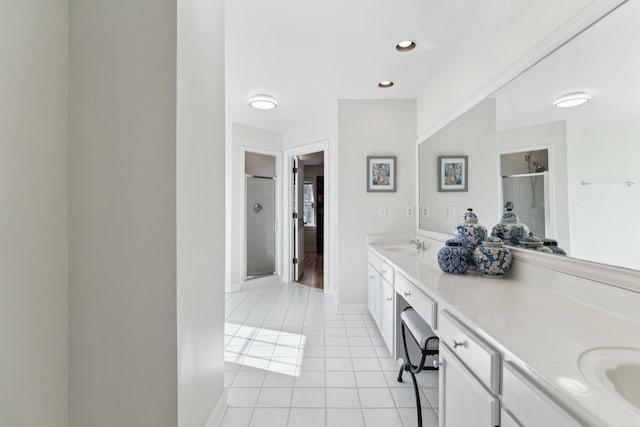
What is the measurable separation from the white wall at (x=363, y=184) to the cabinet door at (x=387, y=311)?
→ 78 centimetres

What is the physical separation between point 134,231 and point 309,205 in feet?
21.7

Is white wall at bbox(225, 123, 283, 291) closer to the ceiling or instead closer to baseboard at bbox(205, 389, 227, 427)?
the ceiling

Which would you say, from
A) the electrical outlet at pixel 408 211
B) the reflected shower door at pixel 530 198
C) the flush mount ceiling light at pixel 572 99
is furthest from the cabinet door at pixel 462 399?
the electrical outlet at pixel 408 211

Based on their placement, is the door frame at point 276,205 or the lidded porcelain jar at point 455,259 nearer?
the lidded porcelain jar at point 455,259

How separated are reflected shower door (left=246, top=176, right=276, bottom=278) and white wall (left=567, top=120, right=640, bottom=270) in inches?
149

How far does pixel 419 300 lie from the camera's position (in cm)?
142

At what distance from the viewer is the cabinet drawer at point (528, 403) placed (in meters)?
0.57

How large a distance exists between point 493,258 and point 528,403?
0.91 m

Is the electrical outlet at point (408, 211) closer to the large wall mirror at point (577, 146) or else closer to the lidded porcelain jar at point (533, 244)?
the large wall mirror at point (577, 146)

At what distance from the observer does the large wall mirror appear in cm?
91

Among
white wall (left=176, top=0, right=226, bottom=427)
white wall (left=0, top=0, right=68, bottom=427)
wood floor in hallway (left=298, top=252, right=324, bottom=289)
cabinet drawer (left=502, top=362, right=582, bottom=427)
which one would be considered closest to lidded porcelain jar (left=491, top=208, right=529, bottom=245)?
cabinet drawer (left=502, top=362, right=582, bottom=427)

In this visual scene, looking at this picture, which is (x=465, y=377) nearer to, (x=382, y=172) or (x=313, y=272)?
(x=382, y=172)

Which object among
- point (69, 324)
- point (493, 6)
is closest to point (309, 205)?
point (493, 6)

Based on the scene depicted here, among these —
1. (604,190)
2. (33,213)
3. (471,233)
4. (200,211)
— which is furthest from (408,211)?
(33,213)
